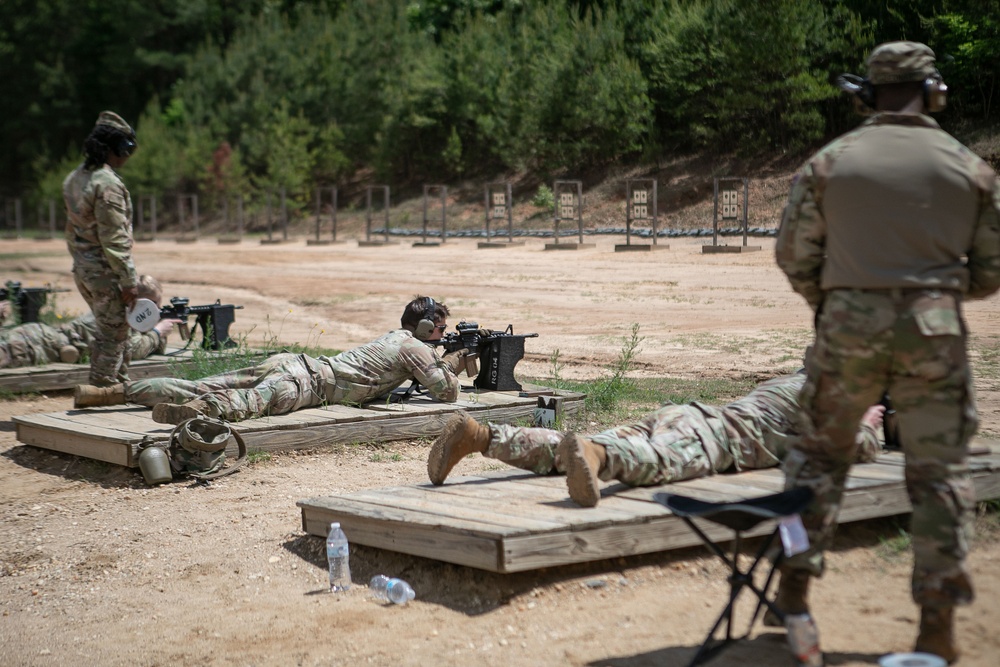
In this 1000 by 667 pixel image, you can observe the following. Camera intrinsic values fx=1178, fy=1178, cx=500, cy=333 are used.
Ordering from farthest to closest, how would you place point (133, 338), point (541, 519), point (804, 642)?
point (133, 338) → point (541, 519) → point (804, 642)

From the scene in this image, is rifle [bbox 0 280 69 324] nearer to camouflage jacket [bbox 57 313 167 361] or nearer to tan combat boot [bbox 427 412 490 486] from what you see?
camouflage jacket [bbox 57 313 167 361]

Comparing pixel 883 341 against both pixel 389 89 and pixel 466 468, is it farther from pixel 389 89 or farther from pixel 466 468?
pixel 389 89

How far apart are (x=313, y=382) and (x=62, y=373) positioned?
3944mm

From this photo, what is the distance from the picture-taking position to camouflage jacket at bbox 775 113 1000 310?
3707mm

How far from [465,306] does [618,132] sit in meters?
17.3

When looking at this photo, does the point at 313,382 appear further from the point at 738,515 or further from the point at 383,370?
the point at 738,515

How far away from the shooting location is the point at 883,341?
146 inches

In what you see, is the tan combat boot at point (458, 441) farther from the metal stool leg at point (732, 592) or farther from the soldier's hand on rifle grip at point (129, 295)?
the soldier's hand on rifle grip at point (129, 295)

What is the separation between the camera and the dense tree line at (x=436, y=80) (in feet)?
92.5

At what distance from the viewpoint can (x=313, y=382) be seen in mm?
7996

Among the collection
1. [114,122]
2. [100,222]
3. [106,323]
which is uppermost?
[114,122]

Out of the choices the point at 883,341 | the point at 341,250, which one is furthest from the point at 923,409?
the point at 341,250

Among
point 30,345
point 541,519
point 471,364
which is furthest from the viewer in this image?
point 30,345

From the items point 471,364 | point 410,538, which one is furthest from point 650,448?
point 471,364
